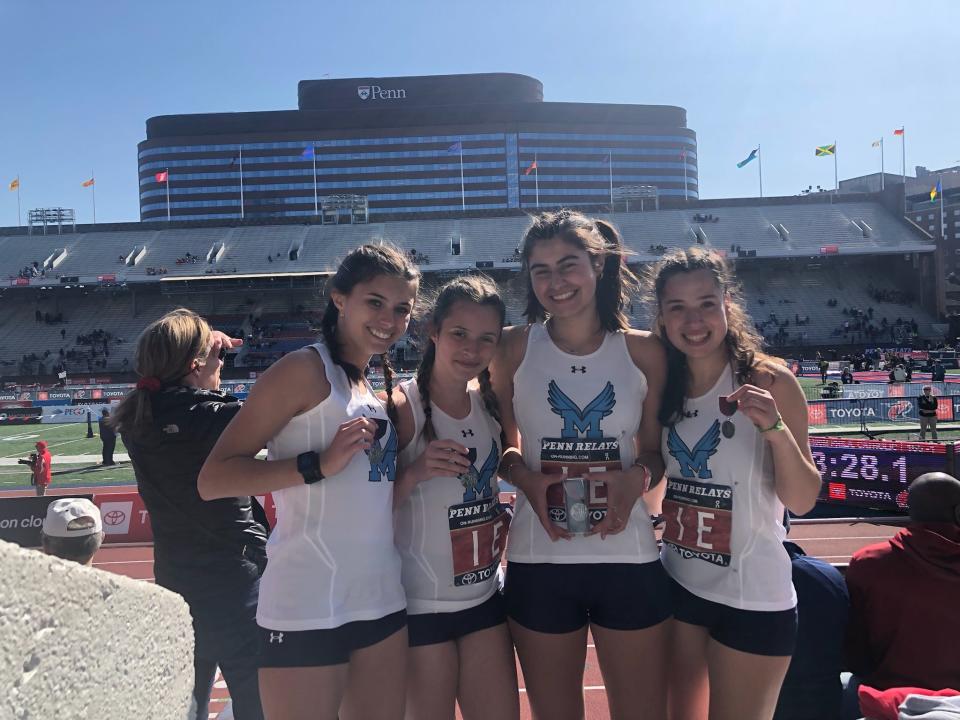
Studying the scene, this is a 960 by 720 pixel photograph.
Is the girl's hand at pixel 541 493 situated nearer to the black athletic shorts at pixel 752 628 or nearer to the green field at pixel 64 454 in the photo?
the black athletic shorts at pixel 752 628

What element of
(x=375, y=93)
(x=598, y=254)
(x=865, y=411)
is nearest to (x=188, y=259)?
(x=865, y=411)

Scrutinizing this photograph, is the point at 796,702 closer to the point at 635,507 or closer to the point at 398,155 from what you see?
the point at 635,507

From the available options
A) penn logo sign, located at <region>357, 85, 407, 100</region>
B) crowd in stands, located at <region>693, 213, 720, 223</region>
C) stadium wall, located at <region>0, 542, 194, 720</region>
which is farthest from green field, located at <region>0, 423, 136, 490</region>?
penn logo sign, located at <region>357, 85, 407, 100</region>

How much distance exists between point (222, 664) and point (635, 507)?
1.69 meters

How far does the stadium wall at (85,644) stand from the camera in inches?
23.9

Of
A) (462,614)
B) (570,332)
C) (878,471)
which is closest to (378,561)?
(462,614)

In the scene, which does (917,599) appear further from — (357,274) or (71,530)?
(71,530)

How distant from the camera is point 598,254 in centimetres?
254

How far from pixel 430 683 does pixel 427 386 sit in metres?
1.01

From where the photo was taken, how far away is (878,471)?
9578 mm

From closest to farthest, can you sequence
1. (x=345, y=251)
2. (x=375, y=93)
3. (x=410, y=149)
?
(x=345, y=251)
(x=410, y=149)
(x=375, y=93)

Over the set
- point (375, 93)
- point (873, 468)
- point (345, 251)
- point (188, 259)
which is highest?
point (375, 93)

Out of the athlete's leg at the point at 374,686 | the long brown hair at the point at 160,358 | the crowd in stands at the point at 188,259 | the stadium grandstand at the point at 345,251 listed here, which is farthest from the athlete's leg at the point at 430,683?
the crowd in stands at the point at 188,259

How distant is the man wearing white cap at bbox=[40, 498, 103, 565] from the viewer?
2564 millimetres
